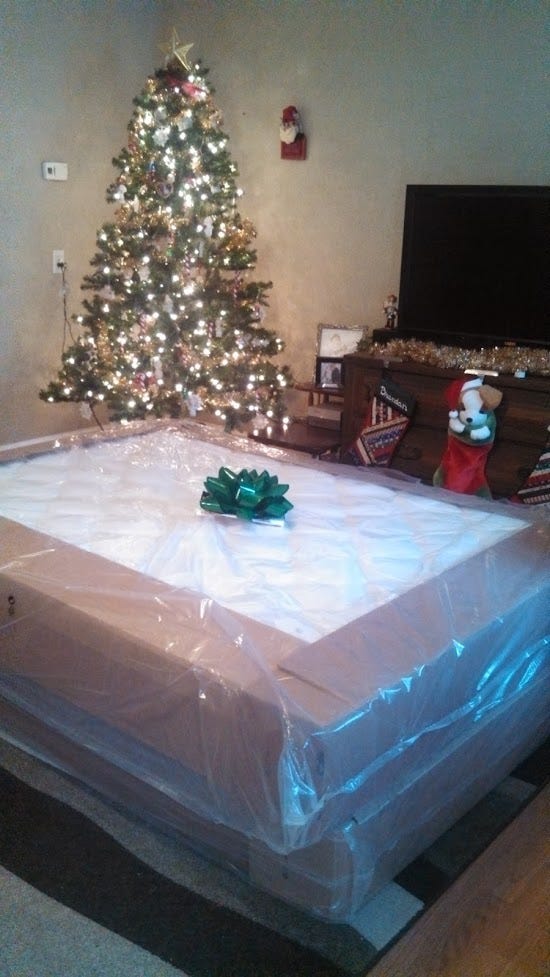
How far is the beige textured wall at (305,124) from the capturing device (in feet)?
11.3

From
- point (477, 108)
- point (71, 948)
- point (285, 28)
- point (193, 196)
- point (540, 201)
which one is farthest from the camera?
point (285, 28)

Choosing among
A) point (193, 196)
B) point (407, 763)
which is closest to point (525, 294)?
point (193, 196)

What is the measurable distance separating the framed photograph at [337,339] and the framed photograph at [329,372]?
0.07 m

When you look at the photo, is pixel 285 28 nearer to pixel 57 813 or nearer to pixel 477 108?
pixel 477 108

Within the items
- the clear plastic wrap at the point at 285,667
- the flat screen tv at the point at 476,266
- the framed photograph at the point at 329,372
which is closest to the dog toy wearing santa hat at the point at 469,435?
the flat screen tv at the point at 476,266

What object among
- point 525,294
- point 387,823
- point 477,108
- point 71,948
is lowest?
point 71,948

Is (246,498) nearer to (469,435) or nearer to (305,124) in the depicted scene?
(469,435)

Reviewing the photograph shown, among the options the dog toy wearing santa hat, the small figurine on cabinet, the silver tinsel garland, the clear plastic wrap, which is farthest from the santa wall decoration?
the clear plastic wrap

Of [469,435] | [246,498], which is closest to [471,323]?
[469,435]

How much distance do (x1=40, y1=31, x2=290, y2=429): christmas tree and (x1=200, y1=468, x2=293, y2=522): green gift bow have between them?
188 cm

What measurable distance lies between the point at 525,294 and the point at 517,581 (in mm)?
1950

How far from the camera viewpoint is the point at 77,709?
1.67 meters

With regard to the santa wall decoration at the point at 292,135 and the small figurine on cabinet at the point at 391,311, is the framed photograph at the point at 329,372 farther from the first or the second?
the santa wall decoration at the point at 292,135

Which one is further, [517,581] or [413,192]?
[413,192]
